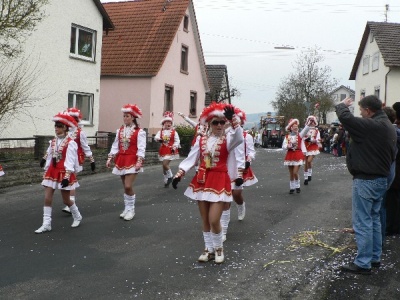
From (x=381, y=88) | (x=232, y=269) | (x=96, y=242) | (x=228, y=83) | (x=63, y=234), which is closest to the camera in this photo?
(x=232, y=269)

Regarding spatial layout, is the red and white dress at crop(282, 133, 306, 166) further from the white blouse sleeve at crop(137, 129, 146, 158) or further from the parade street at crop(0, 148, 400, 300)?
the white blouse sleeve at crop(137, 129, 146, 158)

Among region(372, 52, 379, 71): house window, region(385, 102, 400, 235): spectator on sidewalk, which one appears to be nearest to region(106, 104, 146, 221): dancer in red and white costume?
region(385, 102, 400, 235): spectator on sidewalk

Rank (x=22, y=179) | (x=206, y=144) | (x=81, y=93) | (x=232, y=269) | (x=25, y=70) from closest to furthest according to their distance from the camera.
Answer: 1. (x=232, y=269)
2. (x=206, y=144)
3. (x=22, y=179)
4. (x=25, y=70)
5. (x=81, y=93)

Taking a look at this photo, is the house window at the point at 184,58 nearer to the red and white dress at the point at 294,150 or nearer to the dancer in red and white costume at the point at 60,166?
the red and white dress at the point at 294,150

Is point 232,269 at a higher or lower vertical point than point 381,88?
lower

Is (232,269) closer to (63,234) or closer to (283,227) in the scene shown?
(283,227)

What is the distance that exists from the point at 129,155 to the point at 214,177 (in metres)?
3.11

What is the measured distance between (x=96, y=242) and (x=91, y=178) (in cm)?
815

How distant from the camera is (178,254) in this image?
6.46 metres

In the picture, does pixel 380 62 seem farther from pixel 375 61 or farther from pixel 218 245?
pixel 218 245

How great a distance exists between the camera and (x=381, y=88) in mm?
36219

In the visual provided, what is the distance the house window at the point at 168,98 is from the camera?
2936cm

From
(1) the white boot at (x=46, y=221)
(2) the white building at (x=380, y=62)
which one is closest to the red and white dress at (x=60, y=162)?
(1) the white boot at (x=46, y=221)

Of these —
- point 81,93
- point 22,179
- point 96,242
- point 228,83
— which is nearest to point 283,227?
point 96,242
